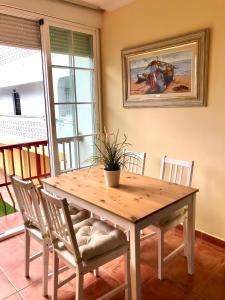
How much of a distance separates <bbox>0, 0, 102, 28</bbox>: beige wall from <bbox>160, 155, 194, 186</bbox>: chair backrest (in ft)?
6.37

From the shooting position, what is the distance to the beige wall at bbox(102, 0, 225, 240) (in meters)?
2.15

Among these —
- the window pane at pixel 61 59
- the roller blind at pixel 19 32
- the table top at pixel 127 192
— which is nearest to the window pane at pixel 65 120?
the window pane at pixel 61 59

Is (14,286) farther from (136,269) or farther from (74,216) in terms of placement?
(136,269)

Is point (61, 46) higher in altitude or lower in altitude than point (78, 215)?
higher

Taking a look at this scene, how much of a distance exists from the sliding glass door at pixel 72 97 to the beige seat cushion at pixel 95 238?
1336mm

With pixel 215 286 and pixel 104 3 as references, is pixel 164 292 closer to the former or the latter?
pixel 215 286

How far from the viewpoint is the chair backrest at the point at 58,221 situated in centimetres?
136

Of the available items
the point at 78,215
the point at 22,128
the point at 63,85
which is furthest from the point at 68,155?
the point at 22,128

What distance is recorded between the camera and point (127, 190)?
1.86m

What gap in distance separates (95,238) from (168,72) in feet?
5.80

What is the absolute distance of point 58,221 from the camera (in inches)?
58.3

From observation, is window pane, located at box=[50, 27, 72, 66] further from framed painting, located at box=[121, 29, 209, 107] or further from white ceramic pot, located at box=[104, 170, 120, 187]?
white ceramic pot, located at box=[104, 170, 120, 187]

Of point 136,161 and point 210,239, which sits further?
point 136,161

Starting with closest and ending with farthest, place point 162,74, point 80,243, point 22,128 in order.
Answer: point 80,243 < point 162,74 < point 22,128
